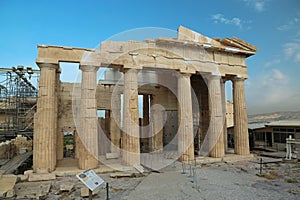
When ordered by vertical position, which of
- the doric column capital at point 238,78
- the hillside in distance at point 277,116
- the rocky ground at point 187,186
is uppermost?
the doric column capital at point 238,78

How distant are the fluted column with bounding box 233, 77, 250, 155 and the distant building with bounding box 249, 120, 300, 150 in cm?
488

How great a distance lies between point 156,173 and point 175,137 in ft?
31.7

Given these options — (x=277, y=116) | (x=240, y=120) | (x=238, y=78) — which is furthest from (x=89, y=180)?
(x=277, y=116)

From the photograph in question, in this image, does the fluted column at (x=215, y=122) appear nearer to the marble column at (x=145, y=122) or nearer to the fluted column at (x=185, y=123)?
the fluted column at (x=185, y=123)

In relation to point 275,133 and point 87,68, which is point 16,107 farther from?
point 275,133

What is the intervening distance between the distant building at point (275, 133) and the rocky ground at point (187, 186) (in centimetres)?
689

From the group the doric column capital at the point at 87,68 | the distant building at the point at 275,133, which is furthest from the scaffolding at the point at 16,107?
the distant building at the point at 275,133

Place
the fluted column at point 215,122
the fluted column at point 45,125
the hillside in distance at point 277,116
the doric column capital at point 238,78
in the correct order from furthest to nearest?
the hillside in distance at point 277,116
the doric column capital at point 238,78
the fluted column at point 215,122
the fluted column at point 45,125

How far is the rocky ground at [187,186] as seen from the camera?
24.4 feet

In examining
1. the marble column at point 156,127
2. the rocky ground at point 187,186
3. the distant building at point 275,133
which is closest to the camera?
the rocky ground at point 187,186

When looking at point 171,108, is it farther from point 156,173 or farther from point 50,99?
point 50,99

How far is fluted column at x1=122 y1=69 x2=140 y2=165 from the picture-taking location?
1166 cm

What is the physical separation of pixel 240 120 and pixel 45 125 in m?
13.0

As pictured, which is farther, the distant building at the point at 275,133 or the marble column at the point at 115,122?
the distant building at the point at 275,133
